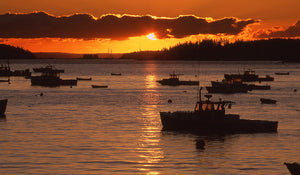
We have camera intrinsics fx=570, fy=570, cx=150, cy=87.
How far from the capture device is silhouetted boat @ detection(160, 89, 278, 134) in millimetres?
60562

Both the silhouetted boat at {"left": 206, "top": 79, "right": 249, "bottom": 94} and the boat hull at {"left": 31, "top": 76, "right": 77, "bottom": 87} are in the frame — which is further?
the boat hull at {"left": 31, "top": 76, "right": 77, "bottom": 87}

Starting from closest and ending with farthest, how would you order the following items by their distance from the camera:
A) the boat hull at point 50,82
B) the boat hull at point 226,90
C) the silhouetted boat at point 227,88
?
the boat hull at point 226,90 < the silhouetted boat at point 227,88 < the boat hull at point 50,82

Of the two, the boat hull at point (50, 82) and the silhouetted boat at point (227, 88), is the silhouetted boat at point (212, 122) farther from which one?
the boat hull at point (50, 82)

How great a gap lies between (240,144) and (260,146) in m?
2.22

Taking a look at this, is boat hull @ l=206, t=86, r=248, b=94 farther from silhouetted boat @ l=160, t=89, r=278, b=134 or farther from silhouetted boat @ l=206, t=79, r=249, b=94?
silhouetted boat @ l=160, t=89, r=278, b=134

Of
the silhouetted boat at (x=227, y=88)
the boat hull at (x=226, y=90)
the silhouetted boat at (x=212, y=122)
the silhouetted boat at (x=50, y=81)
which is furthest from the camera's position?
the silhouetted boat at (x=50, y=81)

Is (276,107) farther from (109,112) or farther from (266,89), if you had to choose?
(266,89)

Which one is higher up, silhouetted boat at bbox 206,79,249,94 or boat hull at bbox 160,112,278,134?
boat hull at bbox 160,112,278,134

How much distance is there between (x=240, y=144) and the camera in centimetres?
5538

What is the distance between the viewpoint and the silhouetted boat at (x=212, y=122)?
60562mm

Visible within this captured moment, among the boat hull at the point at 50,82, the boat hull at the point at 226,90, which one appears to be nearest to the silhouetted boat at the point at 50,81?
the boat hull at the point at 50,82

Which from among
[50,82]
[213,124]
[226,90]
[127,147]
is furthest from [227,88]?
[127,147]

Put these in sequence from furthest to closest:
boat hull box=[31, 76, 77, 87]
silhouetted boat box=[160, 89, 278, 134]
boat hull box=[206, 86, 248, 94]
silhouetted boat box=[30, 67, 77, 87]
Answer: silhouetted boat box=[30, 67, 77, 87] < boat hull box=[31, 76, 77, 87] < boat hull box=[206, 86, 248, 94] < silhouetted boat box=[160, 89, 278, 134]

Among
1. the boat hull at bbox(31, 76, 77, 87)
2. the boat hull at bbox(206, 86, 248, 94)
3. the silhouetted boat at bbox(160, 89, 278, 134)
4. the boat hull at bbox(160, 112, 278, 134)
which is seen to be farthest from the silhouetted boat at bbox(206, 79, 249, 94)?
the silhouetted boat at bbox(160, 89, 278, 134)
